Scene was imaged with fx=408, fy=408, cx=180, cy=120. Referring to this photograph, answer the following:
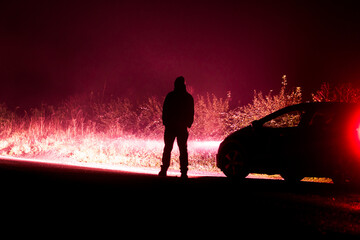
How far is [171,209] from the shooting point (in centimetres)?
506

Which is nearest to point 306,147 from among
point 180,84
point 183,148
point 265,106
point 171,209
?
point 183,148

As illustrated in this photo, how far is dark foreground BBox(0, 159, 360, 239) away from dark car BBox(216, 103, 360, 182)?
454mm

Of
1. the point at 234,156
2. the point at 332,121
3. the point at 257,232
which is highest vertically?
the point at 332,121

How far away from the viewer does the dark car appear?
749cm

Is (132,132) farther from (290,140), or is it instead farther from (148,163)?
(290,140)

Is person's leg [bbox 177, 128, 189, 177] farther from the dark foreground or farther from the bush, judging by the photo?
the bush

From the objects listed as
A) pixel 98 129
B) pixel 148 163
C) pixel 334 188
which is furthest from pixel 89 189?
pixel 98 129

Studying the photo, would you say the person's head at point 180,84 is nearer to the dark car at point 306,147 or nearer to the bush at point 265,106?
the dark car at point 306,147

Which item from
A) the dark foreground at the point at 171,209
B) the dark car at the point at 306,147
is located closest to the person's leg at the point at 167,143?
the dark car at the point at 306,147

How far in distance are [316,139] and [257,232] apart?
4383mm

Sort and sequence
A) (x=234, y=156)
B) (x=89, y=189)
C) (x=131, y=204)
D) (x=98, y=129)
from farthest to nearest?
(x=98, y=129) → (x=234, y=156) → (x=89, y=189) → (x=131, y=204)

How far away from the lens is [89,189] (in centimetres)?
666

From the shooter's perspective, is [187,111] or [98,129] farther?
[98,129]

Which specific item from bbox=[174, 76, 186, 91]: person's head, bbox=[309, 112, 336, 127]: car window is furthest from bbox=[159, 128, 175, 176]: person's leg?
bbox=[309, 112, 336, 127]: car window
